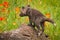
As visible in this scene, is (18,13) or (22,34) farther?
(18,13)

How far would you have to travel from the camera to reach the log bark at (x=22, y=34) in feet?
19.8

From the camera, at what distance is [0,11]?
8797mm

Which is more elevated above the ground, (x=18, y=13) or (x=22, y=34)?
(x=22, y=34)

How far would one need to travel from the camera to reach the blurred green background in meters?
7.87

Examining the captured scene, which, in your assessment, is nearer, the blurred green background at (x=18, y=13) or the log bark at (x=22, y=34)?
the log bark at (x=22, y=34)

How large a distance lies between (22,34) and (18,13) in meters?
2.21

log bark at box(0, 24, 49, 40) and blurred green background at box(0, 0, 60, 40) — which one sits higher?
log bark at box(0, 24, 49, 40)

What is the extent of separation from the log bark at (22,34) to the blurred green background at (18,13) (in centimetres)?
113

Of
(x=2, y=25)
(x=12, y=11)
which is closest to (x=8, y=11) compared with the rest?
(x=12, y=11)

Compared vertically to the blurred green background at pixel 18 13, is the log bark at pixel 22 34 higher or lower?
higher

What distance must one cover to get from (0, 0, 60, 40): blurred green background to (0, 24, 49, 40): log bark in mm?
1130

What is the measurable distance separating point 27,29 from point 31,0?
9.39 feet

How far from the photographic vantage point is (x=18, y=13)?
27.5 ft

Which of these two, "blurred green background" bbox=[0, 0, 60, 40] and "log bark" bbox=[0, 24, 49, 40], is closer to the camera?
"log bark" bbox=[0, 24, 49, 40]
